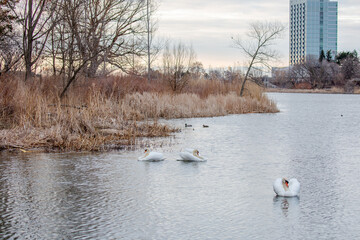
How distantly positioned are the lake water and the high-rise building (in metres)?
167

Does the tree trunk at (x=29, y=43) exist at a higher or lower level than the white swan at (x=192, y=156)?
higher

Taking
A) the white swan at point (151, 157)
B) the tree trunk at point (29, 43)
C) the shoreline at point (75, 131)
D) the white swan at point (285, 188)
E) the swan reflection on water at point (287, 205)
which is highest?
the tree trunk at point (29, 43)

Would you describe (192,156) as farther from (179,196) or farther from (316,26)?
(316,26)

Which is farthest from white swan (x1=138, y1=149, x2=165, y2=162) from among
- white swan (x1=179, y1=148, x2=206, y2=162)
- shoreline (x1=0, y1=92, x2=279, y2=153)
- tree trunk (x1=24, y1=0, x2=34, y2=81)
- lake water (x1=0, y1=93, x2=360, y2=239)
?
tree trunk (x1=24, y1=0, x2=34, y2=81)

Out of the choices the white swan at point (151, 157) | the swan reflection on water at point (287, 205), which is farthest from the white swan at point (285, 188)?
the white swan at point (151, 157)

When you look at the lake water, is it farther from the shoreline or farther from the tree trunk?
the tree trunk

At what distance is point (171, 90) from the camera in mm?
25875

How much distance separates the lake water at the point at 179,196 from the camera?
5.26 meters

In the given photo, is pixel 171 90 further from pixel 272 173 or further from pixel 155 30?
pixel 272 173

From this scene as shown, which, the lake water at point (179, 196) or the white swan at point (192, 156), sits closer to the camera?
the lake water at point (179, 196)

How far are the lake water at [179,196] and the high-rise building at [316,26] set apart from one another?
547ft

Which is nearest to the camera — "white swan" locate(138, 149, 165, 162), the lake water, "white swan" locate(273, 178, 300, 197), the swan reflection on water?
the lake water

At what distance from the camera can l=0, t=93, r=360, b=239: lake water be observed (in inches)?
207

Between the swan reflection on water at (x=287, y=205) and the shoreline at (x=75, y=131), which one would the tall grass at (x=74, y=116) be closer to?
the shoreline at (x=75, y=131)
